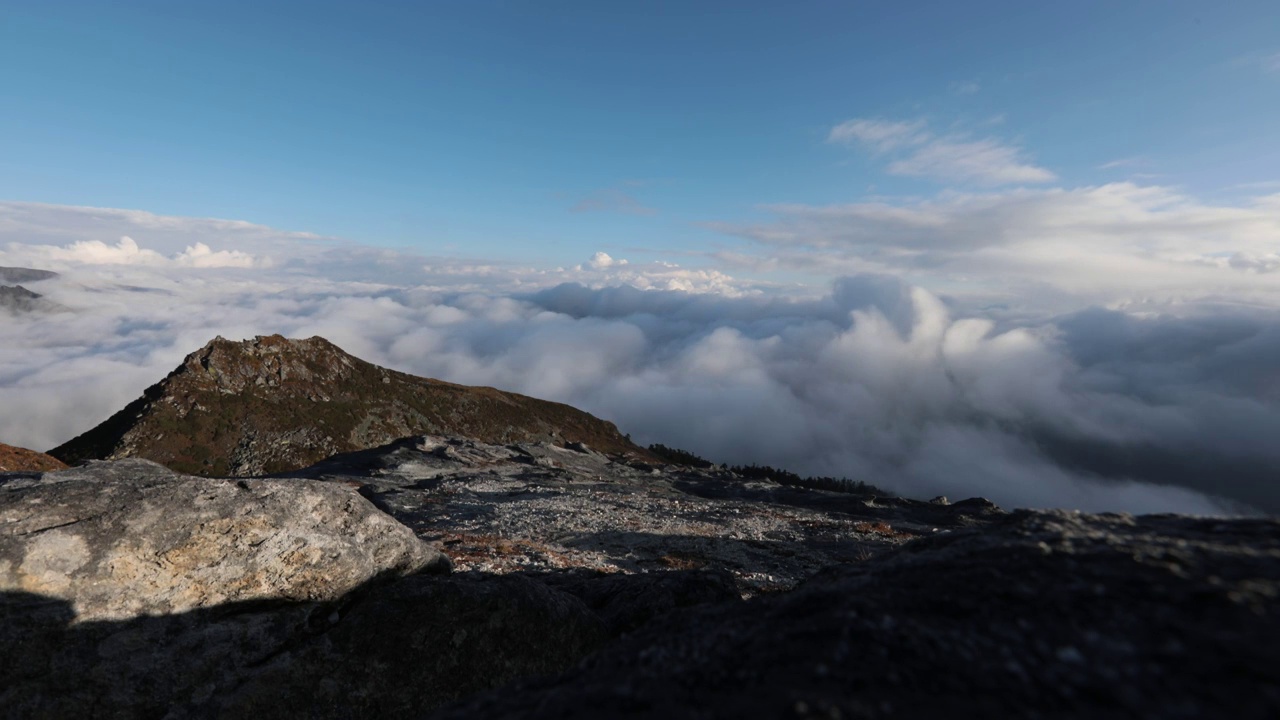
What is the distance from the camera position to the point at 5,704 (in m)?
7.96

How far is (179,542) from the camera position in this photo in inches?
403

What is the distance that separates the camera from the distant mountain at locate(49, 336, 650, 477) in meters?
99.6

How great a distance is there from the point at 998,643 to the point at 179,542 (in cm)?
1307

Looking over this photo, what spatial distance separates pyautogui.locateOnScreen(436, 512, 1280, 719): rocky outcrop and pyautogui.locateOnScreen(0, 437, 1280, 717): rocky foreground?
2cm

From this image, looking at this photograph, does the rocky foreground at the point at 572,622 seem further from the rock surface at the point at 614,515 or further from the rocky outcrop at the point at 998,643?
the rock surface at the point at 614,515

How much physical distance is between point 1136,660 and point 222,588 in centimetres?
1333

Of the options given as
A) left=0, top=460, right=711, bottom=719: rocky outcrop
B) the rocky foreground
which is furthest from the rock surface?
the rocky foreground

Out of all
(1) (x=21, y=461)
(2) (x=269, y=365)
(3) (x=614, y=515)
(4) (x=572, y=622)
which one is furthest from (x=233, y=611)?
(2) (x=269, y=365)

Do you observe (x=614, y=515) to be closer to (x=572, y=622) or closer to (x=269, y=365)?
(x=572, y=622)

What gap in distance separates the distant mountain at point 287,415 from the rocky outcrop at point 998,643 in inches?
4456

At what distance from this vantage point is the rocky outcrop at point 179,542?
30.3 feet

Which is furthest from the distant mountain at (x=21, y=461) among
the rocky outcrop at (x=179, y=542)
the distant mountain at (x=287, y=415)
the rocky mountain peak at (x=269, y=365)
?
the rocky mountain peak at (x=269, y=365)

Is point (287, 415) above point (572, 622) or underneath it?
underneath

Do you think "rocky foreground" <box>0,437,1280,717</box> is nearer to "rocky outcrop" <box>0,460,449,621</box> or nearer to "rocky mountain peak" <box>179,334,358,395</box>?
"rocky outcrop" <box>0,460,449,621</box>
